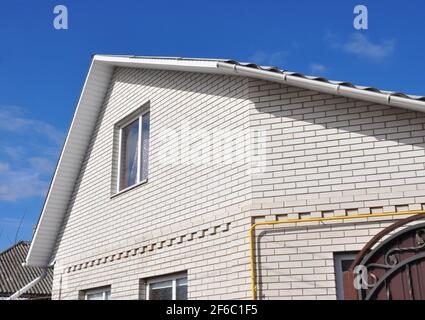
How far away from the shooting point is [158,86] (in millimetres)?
8406

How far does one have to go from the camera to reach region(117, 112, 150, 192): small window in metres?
8.48

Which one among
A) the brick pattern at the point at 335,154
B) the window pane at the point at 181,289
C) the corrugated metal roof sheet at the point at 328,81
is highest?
the corrugated metal roof sheet at the point at 328,81

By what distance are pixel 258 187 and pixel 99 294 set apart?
408 cm

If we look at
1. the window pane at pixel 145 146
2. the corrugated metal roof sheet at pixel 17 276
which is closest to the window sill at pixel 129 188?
the window pane at pixel 145 146

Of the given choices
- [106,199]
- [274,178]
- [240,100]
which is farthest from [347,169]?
[106,199]

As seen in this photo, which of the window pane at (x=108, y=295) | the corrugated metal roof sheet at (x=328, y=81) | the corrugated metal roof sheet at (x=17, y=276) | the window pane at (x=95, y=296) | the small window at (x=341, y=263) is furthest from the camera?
the corrugated metal roof sheet at (x=17, y=276)

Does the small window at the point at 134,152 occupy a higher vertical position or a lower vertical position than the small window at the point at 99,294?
higher

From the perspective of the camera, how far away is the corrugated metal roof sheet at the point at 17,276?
20.9 m

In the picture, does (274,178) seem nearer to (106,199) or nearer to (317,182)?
(317,182)

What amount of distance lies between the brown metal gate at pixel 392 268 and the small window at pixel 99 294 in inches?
178

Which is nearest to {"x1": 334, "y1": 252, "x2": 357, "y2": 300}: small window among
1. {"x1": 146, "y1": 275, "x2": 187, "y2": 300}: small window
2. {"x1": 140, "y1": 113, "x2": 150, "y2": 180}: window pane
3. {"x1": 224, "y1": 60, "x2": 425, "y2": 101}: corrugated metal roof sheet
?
{"x1": 224, "y1": 60, "x2": 425, "y2": 101}: corrugated metal roof sheet

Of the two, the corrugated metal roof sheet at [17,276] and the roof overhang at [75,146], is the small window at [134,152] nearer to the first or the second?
the roof overhang at [75,146]

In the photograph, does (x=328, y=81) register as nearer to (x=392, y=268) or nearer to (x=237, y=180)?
(x=237, y=180)
